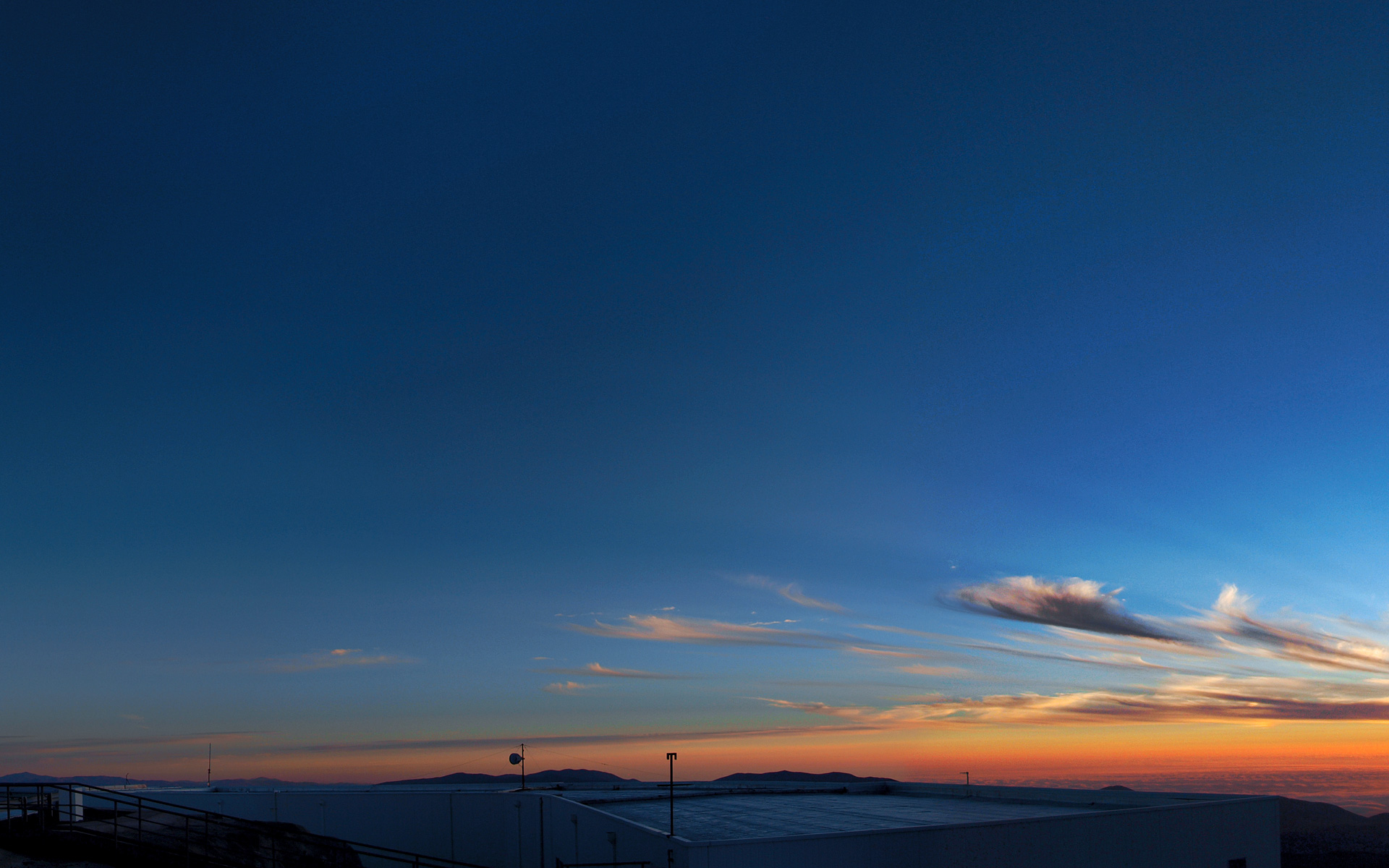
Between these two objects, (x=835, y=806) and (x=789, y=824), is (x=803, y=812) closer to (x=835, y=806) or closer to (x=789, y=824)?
(x=835, y=806)

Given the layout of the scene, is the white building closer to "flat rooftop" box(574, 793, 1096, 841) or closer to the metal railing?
"flat rooftop" box(574, 793, 1096, 841)

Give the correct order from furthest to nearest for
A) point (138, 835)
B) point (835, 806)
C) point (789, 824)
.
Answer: point (835, 806) → point (789, 824) → point (138, 835)

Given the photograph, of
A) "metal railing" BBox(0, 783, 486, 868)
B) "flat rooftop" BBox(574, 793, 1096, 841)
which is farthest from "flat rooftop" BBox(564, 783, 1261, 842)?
"metal railing" BBox(0, 783, 486, 868)

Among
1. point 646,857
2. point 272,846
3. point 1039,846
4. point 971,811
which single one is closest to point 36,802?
point 272,846

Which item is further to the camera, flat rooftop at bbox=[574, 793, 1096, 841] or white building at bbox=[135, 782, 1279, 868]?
flat rooftop at bbox=[574, 793, 1096, 841]

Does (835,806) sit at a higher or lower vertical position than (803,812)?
lower

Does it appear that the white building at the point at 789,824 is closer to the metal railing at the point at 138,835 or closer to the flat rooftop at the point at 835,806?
the flat rooftop at the point at 835,806

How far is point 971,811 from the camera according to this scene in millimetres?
47812

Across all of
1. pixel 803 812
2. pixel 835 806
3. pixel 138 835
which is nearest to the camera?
pixel 138 835

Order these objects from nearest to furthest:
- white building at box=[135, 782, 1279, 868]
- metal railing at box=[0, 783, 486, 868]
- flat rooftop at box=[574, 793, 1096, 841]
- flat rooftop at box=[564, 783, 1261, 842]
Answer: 1. metal railing at box=[0, 783, 486, 868]
2. white building at box=[135, 782, 1279, 868]
3. flat rooftop at box=[574, 793, 1096, 841]
4. flat rooftop at box=[564, 783, 1261, 842]

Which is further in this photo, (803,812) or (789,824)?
(803,812)

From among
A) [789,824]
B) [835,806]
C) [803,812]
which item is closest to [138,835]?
[789,824]

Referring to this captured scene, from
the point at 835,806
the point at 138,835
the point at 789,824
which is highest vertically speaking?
the point at 138,835

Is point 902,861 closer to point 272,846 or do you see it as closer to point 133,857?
point 133,857
